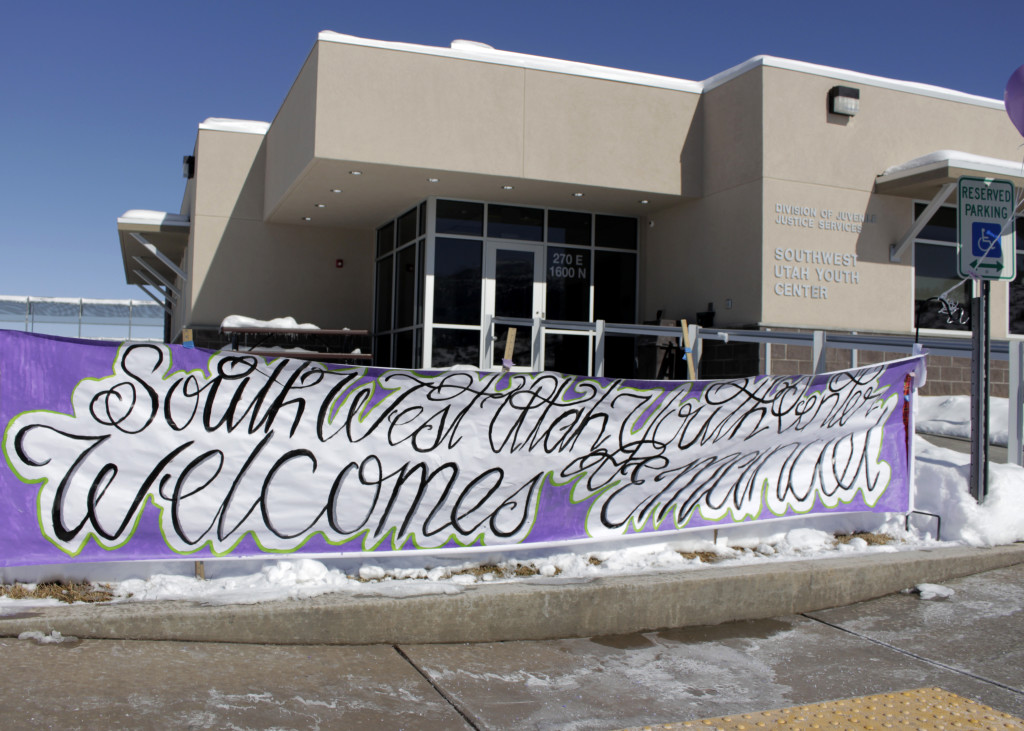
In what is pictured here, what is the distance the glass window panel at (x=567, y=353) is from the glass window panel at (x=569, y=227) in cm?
158

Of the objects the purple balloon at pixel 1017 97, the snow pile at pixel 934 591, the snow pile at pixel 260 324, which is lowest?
the snow pile at pixel 934 591

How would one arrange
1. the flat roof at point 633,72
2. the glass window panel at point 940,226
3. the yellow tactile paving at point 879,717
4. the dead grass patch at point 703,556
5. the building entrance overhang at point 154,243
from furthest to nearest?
the building entrance overhang at point 154,243 < the glass window panel at point 940,226 < the flat roof at point 633,72 < the dead grass patch at point 703,556 < the yellow tactile paving at point 879,717

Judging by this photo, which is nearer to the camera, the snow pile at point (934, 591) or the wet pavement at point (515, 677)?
the wet pavement at point (515, 677)

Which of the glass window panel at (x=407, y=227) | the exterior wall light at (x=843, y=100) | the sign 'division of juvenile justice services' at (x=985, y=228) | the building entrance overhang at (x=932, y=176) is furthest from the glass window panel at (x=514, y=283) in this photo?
the sign 'division of juvenile justice services' at (x=985, y=228)

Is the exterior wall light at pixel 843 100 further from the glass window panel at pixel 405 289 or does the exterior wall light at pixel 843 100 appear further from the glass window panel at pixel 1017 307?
the glass window panel at pixel 405 289

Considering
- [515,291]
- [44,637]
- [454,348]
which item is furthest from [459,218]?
[44,637]

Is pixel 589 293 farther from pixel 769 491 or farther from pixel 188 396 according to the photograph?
pixel 188 396

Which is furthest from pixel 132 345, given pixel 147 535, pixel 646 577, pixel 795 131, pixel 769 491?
pixel 795 131

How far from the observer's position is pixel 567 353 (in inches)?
574

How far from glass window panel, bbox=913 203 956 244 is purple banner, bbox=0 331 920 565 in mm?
8285

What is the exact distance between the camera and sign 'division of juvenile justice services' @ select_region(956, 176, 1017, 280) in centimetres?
698

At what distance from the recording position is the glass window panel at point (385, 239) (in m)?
15.9

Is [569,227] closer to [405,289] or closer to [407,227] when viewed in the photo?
[407,227]

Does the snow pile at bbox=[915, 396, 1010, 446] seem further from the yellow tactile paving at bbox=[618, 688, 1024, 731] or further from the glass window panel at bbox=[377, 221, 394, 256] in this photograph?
the glass window panel at bbox=[377, 221, 394, 256]
